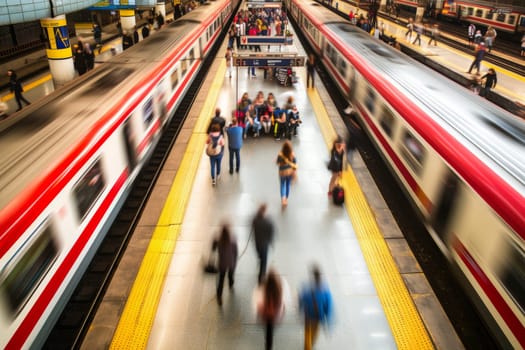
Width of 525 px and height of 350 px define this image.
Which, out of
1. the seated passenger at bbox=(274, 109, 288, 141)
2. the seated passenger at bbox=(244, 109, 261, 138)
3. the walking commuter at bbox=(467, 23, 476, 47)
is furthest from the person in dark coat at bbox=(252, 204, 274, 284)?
the walking commuter at bbox=(467, 23, 476, 47)

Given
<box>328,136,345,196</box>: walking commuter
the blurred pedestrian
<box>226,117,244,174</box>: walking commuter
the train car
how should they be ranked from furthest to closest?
the train car → the blurred pedestrian → <box>226,117,244,174</box>: walking commuter → <box>328,136,345,196</box>: walking commuter

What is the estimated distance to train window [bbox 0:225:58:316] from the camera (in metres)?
3.84

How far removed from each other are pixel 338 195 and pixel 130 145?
4.14 m

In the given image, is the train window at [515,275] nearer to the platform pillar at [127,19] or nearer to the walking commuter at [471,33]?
the walking commuter at [471,33]

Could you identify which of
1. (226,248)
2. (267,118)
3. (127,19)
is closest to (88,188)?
(226,248)

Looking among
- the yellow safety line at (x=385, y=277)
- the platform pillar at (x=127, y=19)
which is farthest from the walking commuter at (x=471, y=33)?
the platform pillar at (x=127, y=19)

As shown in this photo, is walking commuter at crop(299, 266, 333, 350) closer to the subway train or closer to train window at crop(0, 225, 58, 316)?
the subway train

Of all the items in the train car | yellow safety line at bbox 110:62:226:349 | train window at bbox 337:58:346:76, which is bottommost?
yellow safety line at bbox 110:62:226:349

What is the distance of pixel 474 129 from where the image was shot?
237 inches

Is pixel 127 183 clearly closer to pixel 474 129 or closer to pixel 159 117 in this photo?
pixel 159 117

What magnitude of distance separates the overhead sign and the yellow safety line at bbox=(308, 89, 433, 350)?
364 cm

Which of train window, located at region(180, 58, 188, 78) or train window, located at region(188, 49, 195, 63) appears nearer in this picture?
train window, located at region(180, 58, 188, 78)

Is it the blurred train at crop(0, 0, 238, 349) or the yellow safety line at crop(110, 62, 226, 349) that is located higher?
the blurred train at crop(0, 0, 238, 349)

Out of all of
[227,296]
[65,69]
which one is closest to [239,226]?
[227,296]
